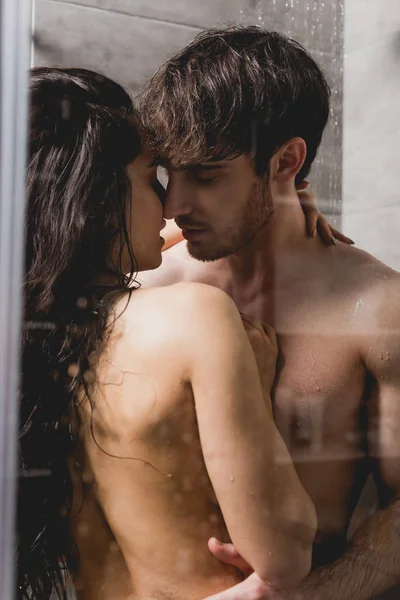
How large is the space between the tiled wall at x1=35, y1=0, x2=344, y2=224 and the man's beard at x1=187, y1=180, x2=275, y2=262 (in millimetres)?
57

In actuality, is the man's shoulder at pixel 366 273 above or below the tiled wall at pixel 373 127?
below

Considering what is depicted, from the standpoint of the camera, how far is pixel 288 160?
29.1 inches

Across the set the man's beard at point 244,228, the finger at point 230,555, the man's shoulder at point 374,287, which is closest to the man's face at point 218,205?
the man's beard at point 244,228

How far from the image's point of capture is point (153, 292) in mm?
742

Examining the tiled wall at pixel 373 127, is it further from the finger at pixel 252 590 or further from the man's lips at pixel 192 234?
the finger at pixel 252 590

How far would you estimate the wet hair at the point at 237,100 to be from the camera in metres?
0.72

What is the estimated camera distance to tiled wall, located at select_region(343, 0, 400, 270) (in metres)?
0.75

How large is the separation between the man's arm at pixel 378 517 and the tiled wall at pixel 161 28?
0.15 m

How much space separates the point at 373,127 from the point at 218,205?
187 millimetres

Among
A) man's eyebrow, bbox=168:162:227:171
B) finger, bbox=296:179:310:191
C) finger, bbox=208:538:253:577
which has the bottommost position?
finger, bbox=208:538:253:577

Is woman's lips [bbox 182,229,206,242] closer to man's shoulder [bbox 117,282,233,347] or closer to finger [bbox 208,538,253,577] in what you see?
man's shoulder [bbox 117,282,233,347]

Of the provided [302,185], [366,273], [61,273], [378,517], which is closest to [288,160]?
[302,185]

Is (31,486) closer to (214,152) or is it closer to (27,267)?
(27,267)

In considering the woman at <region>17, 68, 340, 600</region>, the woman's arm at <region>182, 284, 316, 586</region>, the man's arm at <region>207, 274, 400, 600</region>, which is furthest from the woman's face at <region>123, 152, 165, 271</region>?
the man's arm at <region>207, 274, 400, 600</region>
